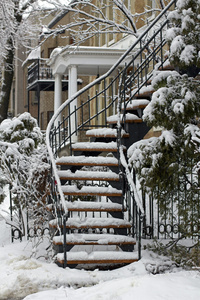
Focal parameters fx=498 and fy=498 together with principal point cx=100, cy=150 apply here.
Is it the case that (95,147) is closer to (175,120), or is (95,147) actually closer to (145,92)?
(145,92)

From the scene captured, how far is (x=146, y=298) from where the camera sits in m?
5.02

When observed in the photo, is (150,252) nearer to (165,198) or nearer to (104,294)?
(165,198)

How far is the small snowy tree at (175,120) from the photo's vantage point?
6.55 meters

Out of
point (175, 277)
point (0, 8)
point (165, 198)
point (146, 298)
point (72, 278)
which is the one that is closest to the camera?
point (146, 298)

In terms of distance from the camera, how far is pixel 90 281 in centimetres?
629

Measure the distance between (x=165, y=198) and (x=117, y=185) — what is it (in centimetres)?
80

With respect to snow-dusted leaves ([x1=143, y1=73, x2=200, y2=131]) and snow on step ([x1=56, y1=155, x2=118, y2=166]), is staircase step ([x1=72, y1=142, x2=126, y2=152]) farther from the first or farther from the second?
snow-dusted leaves ([x1=143, y1=73, x2=200, y2=131])

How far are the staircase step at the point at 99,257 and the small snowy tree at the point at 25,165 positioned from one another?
181cm

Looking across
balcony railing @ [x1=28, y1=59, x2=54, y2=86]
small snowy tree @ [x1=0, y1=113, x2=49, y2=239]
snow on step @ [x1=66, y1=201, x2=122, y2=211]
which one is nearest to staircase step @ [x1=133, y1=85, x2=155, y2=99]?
snow on step @ [x1=66, y1=201, x2=122, y2=211]

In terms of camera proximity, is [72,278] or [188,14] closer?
[72,278]

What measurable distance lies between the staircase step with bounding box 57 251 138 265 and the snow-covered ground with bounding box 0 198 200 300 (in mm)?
123

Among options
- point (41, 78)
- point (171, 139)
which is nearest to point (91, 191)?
point (171, 139)

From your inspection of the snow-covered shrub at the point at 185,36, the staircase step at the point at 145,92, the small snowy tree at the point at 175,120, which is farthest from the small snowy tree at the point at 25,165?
the snow-covered shrub at the point at 185,36

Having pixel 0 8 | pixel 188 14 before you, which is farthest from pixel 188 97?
pixel 0 8
